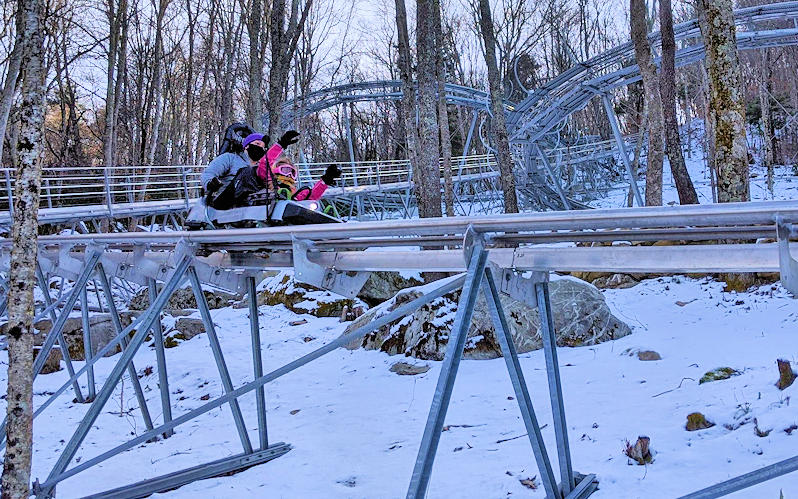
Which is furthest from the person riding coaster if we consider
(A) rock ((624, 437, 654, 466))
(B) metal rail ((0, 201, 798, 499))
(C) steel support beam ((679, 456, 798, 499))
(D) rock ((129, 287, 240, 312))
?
(D) rock ((129, 287, 240, 312))

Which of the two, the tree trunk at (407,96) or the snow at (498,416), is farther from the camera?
the tree trunk at (407,96)

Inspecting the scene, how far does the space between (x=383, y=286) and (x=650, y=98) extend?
230 inches

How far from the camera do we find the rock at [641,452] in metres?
4.81

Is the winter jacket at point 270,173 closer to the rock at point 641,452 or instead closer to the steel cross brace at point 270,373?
the steel cross brace at point 270,373

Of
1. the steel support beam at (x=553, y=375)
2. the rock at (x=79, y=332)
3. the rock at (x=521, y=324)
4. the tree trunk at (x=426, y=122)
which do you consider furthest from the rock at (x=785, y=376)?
the rock at (x=79, y=332)

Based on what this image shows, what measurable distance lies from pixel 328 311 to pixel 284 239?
793cm

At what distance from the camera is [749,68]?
34.1 metres

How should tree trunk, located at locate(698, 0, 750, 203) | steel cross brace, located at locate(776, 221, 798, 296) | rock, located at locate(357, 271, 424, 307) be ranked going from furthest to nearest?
rock, located at locate(357, 271, 424, 307), tree trunk, located at locate(698, 0, 750, 203), steel cross brace, located at locate(776, 221, 798, 296)

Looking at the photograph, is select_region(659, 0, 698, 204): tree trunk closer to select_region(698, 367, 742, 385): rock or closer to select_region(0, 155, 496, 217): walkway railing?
select_region(0, 155, 496, 217): walkway railing

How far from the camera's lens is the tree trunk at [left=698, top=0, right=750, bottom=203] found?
7918 millimetres

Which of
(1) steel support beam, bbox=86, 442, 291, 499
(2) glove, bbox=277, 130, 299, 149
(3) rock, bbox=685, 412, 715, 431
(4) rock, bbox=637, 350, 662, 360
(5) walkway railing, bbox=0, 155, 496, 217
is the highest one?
(5) walkway railing, bbox=0, 155, 496, 217

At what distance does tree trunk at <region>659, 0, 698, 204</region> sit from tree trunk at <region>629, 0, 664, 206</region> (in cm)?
14

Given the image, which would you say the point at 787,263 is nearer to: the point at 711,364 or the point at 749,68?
the point at 711,364

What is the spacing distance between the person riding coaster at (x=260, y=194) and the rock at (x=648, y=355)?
11.0ft
